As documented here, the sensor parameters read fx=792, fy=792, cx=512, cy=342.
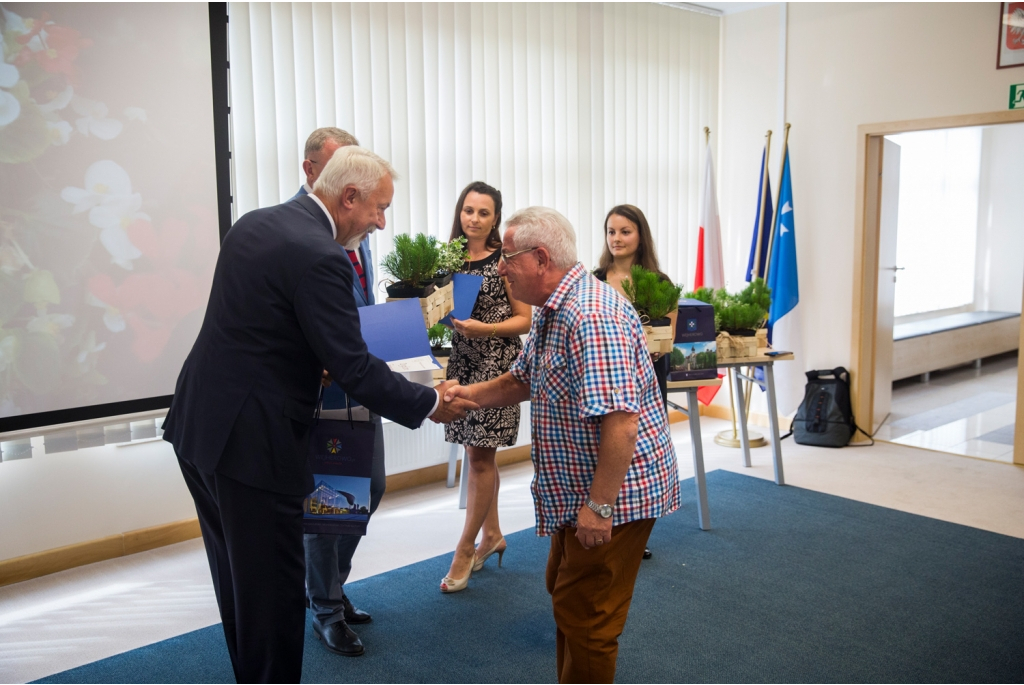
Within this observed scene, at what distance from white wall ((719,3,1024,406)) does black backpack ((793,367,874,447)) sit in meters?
0.25

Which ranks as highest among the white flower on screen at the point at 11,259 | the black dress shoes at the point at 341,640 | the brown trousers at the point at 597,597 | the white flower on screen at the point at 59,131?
the white flower on screen at the point at 59,131

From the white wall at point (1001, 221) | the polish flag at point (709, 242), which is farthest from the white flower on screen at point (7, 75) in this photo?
the white wall at point (1001, 221)

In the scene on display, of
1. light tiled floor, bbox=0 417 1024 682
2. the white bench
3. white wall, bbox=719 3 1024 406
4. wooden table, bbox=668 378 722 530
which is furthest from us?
the white bench

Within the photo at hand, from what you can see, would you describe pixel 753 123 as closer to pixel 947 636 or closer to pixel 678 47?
pixel 678 47

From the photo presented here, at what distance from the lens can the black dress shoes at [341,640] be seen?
2787mm

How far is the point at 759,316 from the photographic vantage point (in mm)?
4422

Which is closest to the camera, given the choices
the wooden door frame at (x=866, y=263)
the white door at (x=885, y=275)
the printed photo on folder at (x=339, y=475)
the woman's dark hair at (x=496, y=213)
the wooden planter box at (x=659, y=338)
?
the printed photo on folder at (x=339, y=475)

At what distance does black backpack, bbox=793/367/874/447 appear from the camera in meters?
5.69

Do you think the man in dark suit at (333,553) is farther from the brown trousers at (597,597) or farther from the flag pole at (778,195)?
the flag pole at (778,195)

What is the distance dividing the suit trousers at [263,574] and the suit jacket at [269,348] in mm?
59

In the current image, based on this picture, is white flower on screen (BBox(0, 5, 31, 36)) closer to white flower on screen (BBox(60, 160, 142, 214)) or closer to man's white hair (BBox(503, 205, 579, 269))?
white flower on screen (BBox(60, 160, 142, 214))

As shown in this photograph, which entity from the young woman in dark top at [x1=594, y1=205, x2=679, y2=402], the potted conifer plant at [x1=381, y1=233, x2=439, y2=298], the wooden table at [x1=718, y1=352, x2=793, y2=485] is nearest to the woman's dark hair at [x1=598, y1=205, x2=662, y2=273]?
the young woman in dark top at [x1=594, y1=205, x2=679, y2=402]

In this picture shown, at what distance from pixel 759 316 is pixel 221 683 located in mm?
3218

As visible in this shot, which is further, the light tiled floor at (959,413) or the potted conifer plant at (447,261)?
the light tiled floor at (959,413)
